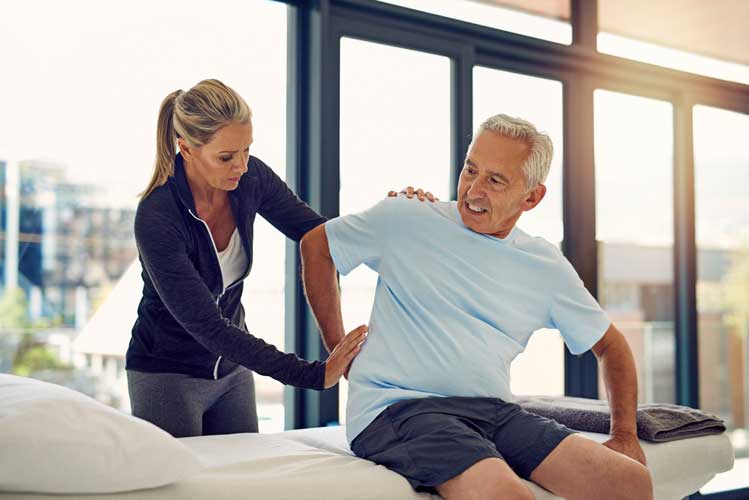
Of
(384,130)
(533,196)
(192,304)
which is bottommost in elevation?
(192,304)

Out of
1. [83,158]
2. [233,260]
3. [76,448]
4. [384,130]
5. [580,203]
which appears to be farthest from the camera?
[580,203]

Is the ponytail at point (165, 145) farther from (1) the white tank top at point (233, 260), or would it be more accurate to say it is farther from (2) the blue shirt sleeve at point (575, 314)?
(2) the blue shirt sleeve at point (575, 314)

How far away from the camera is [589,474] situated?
1769 mm

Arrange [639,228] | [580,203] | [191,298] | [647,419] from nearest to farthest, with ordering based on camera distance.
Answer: [191,298] < [647,419] < [580,203] < [639,228]

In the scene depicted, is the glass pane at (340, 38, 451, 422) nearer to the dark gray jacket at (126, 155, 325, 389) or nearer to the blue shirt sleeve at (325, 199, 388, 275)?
the dark gray jacket at (126, 155, 325, 389)

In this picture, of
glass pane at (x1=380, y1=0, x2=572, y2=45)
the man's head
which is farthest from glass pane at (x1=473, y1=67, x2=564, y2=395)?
the man's head

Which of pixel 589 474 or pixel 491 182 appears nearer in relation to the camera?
pixel 589 474

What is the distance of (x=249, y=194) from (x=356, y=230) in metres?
0.30

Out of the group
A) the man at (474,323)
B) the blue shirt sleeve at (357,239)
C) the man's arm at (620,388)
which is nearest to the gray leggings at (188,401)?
the man at (474,323)

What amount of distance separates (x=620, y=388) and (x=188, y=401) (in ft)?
3.38

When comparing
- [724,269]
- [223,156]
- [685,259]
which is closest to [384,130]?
[223,156]

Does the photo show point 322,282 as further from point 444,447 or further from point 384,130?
point 384,130

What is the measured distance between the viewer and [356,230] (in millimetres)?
1936

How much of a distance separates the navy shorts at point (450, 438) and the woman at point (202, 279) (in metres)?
0.20
